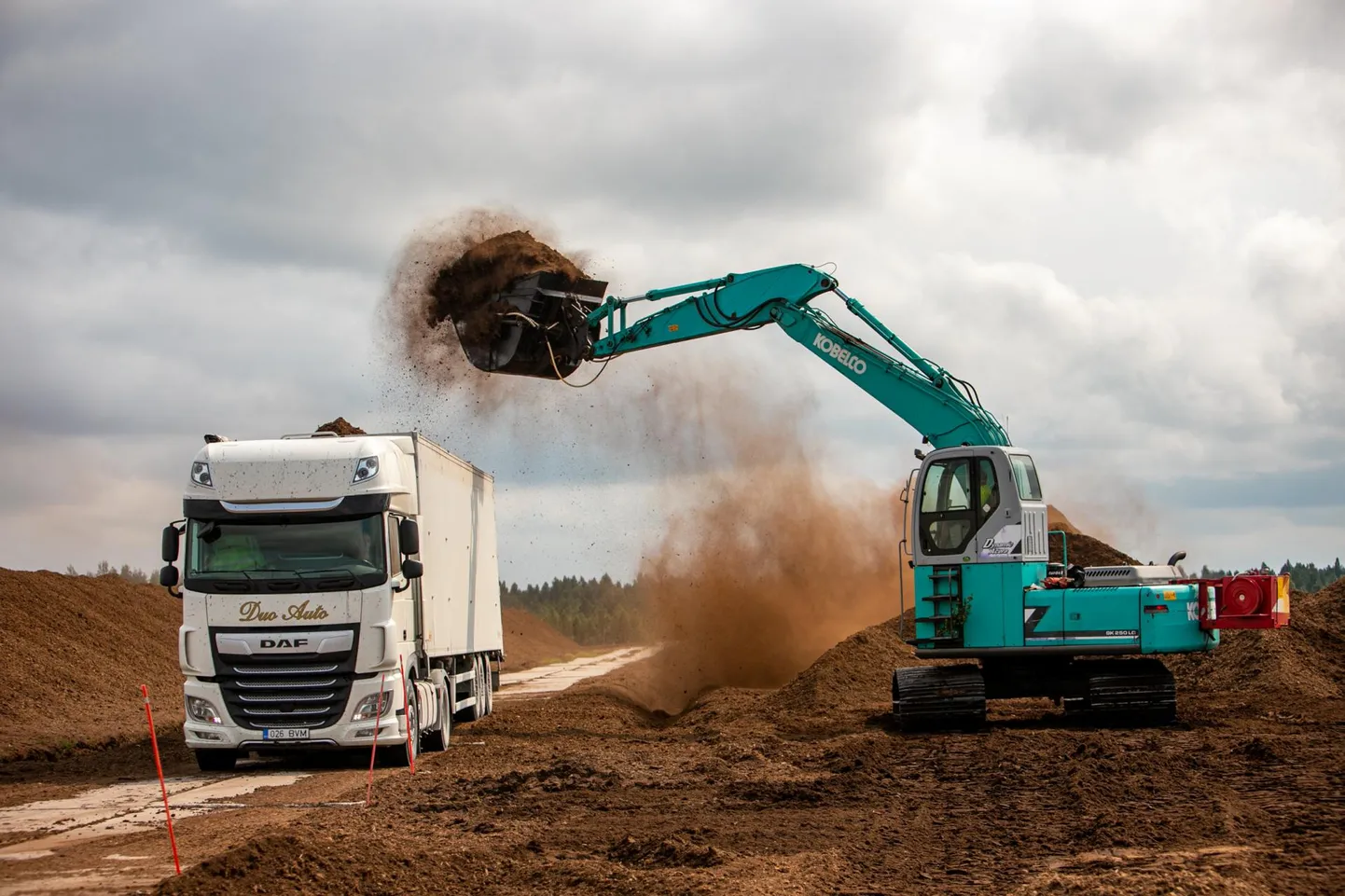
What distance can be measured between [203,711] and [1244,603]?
13.7 meters

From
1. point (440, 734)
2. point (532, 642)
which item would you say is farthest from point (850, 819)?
point (532, 642)

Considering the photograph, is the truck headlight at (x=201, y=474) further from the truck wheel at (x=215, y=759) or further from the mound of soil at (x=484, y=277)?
the mound of soil at (x=484, y=277)

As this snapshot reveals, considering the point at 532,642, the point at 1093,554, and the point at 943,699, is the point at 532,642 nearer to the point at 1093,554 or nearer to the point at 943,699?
the point at 1093,554

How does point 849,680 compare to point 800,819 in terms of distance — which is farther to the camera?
point 849,680

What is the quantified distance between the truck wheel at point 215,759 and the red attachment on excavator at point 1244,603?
12936 millimetres

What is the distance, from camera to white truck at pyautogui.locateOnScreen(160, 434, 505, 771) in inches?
647

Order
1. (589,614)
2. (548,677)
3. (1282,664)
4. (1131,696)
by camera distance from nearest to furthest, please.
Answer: (1131,696) → (1282,664) → (548,677) → (589,614)

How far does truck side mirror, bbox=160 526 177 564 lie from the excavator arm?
716 cm

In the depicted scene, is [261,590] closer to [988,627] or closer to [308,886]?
[308,886]

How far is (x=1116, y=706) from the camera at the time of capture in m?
18.9

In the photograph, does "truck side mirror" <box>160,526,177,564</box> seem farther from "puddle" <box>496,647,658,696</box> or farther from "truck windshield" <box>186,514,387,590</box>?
"puddle" <box>496,647,658,696</box>

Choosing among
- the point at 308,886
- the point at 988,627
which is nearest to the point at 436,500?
the point at 988,627

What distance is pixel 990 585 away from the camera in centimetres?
1878

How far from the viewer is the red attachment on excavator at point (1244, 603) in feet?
60.2
